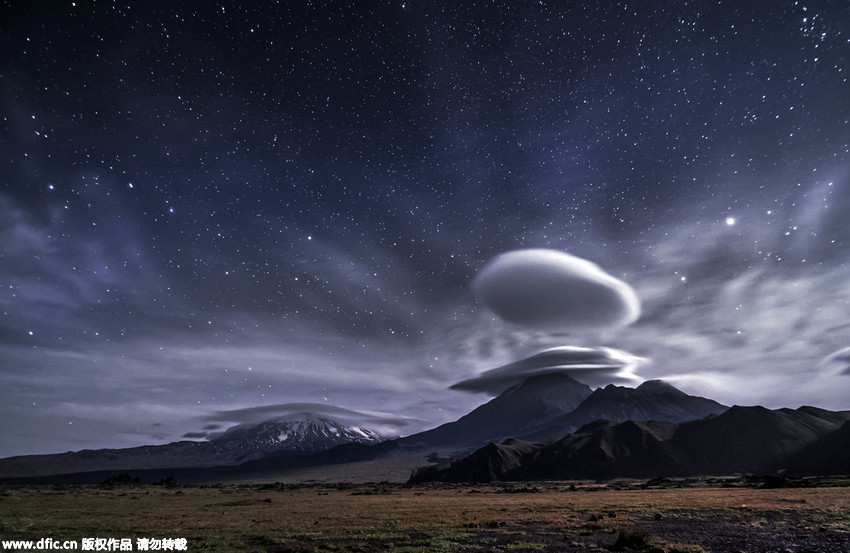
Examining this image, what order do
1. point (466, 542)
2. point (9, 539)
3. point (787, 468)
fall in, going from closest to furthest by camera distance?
point (466, 542), point (9, 539), point (787, 468)

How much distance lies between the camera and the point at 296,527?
36.6 metres

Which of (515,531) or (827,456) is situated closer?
(515,531)

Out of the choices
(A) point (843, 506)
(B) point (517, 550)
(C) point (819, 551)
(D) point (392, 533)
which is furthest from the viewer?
(A) point (843, 506)

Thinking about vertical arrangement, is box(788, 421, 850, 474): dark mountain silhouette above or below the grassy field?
below

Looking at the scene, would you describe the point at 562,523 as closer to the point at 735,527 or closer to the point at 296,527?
the point at 735,527

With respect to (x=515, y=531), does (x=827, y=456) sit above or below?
below

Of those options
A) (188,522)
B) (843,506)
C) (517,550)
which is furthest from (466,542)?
(843,506)

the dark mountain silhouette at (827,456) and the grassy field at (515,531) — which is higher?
the grassy field at (515,531)

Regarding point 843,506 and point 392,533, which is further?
point 843,506

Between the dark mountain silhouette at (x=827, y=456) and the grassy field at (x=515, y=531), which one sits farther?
the dark mountain silhouette at (x=827, y=456)

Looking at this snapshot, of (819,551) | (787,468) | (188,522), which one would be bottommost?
(787,468)

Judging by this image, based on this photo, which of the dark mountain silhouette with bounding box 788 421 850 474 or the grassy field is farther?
the dark mountain silhouette with bounding box 788 421 850 474

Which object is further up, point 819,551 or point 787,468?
point 819,551

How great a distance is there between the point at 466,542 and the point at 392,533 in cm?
751
